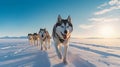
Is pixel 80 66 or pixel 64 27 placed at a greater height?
pixel 64 27

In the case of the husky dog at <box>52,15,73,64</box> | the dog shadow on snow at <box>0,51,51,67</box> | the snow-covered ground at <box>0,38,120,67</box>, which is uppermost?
the husky dog at <box>52,15,73,64</box>

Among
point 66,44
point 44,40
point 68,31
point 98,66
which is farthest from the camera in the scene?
point 44,40

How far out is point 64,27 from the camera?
7473 mm

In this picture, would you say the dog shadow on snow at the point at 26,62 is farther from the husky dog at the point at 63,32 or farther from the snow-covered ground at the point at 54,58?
the husky dog at the point at 63,32

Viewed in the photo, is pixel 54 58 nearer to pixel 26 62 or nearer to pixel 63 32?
pixel 26 62

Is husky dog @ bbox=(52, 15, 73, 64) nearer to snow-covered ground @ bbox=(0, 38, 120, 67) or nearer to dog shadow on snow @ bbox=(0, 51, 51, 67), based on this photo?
snow-covered ground @ bbox=(0, 38, 120, 67)

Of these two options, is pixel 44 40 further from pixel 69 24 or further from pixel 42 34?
pixel 69 24

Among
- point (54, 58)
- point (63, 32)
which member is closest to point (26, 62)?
point (54, 58)

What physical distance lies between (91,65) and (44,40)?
10.3 meters

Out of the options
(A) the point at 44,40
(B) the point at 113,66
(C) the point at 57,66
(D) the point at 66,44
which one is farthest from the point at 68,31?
(A) the point at 44,40

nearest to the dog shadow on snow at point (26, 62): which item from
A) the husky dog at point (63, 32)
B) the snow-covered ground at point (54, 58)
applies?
the snow-covered ground at point (54, 58)

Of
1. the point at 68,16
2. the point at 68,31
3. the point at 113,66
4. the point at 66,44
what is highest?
the point at 68,16

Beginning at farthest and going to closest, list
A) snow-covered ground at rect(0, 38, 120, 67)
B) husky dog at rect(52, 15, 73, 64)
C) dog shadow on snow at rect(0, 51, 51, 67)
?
husky dog at rect(52, 15, 73, 64)
snow-covered ground at rect(0, 38, 120, 67)
dog shadow on snow at rect(0, 51, 51, 67)

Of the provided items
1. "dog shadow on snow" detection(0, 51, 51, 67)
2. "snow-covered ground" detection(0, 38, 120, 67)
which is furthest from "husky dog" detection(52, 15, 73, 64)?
"dog shadow on snow" detection(0, 51, 51, 67)
